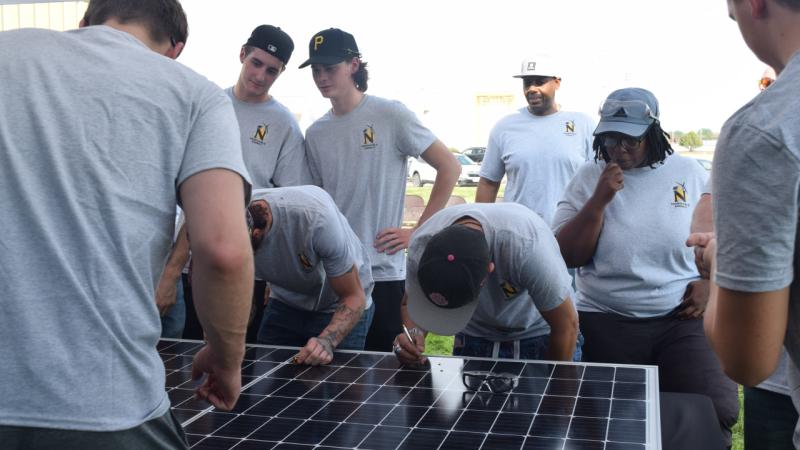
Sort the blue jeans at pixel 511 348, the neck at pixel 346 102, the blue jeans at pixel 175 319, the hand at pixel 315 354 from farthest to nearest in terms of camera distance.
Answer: the neck at pixel 346 102, the blue jeans at pixel 175 319, the blue jeans at pixel 511 348, the hand at pixel 315 354

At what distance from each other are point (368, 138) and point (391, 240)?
0.63 meters

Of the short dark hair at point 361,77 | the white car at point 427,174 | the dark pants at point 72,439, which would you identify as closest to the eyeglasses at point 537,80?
the short dark hair at point 361,77

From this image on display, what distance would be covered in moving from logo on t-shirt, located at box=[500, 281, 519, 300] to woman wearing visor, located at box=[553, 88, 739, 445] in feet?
1.70

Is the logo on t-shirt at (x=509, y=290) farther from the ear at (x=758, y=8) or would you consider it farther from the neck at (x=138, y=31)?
the ear at (x=758, y=8)

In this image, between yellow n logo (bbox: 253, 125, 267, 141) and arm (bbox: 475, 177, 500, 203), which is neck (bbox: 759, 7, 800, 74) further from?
arm (bbox: 475, 177, 500, 203)

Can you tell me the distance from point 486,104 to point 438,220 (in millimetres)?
32466

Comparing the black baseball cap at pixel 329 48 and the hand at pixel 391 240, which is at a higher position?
the black baseball cap at pixel 329 48

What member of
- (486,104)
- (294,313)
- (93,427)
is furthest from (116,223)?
(486,104)

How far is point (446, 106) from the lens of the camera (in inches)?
1407

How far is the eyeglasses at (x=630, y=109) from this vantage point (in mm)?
3857

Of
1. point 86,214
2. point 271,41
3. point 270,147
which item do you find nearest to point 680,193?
point 270,147

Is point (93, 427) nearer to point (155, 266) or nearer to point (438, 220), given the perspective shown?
point (155, 266)

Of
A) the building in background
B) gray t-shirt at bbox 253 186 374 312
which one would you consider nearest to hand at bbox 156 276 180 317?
gray t-shirt at bbox 253 186 374 312

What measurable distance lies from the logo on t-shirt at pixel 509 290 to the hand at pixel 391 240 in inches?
46.0
